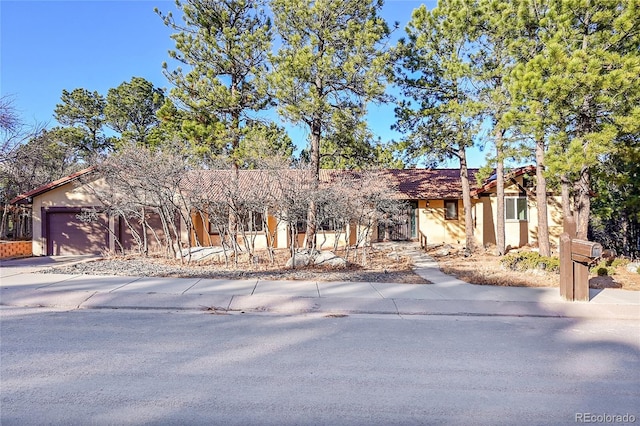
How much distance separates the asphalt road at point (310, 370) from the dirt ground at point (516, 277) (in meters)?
3.26

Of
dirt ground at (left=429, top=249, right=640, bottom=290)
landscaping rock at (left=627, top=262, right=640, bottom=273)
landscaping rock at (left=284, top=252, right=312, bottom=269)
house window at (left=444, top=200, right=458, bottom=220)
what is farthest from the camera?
house window at (left=444, top=200, right=458, bottom=220)

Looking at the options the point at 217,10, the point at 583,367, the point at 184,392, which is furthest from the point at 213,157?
the point at 583,367

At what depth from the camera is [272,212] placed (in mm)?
11586

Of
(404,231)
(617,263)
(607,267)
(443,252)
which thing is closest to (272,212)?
(443,252)

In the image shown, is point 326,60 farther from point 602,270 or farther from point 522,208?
point 522,208

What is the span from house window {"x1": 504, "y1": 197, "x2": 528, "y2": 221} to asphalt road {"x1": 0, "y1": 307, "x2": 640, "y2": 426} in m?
13.4

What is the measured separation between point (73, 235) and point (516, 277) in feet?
60.5

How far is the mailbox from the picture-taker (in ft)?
23.2

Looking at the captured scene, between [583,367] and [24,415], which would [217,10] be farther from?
[583,367]

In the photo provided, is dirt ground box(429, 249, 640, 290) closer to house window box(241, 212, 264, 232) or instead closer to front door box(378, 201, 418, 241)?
front door box(378, 201, 418, 241)

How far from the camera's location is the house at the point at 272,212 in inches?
452

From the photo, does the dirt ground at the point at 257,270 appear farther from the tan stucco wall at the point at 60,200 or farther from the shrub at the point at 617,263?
the shrub at the point at 617,263

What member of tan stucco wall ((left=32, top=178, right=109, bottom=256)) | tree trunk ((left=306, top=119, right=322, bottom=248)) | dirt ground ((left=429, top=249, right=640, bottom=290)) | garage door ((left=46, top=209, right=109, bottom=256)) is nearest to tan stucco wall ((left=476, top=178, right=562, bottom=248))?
dirt ground ((left=429, top=249, right=640, bottom=290))

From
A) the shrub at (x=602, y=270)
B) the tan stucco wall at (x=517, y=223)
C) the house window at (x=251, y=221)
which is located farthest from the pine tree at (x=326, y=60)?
the tan stucco wall at (x=517, y=223)
